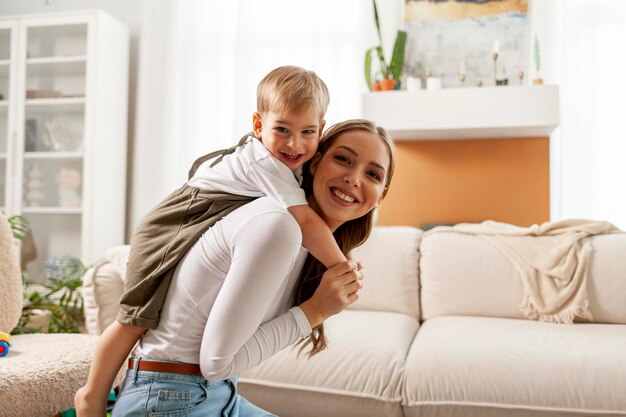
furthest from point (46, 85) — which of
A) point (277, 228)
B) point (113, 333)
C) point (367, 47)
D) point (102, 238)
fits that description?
point (277, 228)

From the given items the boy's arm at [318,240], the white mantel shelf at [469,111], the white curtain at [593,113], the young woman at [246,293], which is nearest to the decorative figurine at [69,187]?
the white mantel shelf at [469,111]

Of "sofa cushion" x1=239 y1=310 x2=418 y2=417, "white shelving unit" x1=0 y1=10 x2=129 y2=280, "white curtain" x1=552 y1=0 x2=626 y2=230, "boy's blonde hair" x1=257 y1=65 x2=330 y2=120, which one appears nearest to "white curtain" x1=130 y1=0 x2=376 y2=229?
"white shelving unit" x1=0 y1=10 x2=129 y2=280

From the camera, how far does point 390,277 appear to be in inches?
97.3

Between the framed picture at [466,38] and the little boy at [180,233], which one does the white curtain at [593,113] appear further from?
the little boy at [180,233]

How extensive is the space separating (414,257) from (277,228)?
5.90 feet

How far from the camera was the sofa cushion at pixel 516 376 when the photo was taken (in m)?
1.64

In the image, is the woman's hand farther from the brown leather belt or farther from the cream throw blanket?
the cream throw blanket

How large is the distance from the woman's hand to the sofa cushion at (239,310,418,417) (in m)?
0.86

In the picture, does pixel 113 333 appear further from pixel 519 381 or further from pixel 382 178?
pixel 519 381

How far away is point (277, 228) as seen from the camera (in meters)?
0.81

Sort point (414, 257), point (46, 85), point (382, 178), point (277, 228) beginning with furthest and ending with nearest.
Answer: point (46, 85)
point (414, 257)
point (382, 178)
point (277, 228)

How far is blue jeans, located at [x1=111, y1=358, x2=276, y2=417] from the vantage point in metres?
0.89

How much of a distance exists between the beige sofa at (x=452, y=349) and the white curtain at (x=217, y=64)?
1.57m

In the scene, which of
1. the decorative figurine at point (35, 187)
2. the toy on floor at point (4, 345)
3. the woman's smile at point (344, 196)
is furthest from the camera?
the decorative figurine at point (35, 187)
